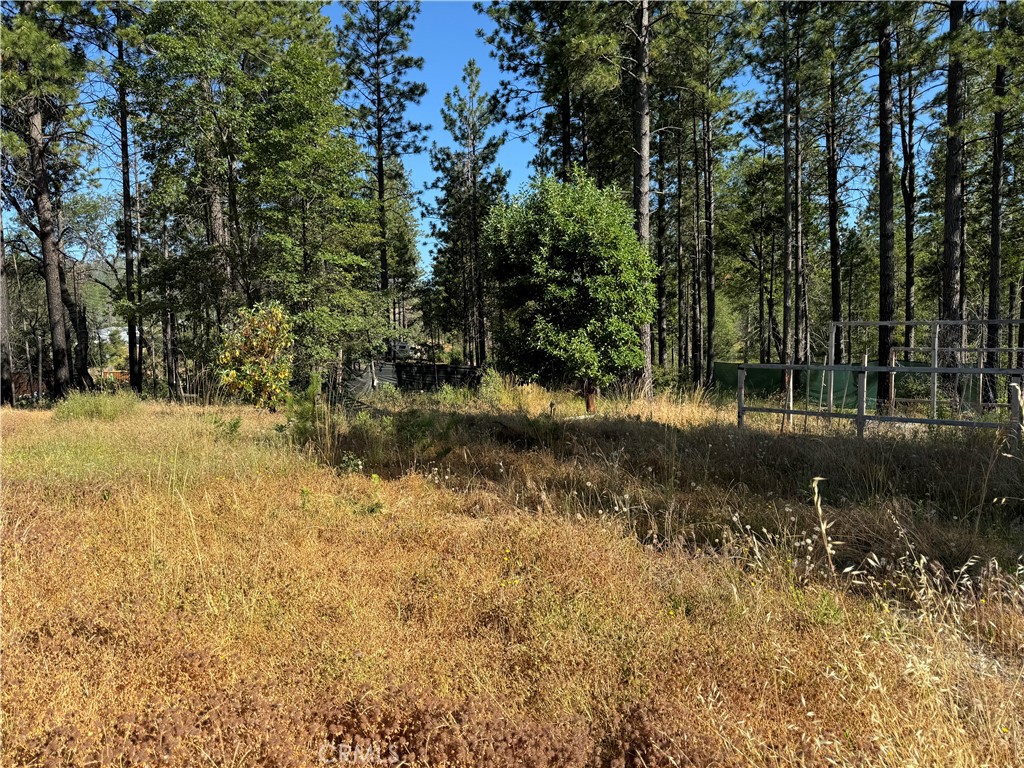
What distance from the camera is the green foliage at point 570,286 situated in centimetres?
1091

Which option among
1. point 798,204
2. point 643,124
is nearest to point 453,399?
point 643,124

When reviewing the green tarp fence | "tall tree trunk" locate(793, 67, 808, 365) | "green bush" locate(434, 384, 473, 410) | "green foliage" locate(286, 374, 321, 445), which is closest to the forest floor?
"green foliage" locate(286, 374, 321, 445)

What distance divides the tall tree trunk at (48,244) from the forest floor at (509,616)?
574 inches

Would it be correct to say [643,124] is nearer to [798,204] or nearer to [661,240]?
[798,204]

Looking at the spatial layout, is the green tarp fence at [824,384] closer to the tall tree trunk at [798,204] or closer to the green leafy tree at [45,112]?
the tall tree trunk at [798,204]

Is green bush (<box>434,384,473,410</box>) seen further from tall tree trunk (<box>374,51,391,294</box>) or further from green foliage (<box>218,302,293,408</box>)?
tall tree trunk (<box>374,51,391,294</box>)

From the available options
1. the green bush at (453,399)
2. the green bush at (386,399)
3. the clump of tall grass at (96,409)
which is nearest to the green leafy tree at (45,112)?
the clump of tall grass at (96,409)

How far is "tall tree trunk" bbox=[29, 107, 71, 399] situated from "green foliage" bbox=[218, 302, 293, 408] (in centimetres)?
1011

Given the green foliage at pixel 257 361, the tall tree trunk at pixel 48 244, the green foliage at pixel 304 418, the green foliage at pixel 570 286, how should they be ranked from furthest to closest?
the tall tree trunk at pixel 48 244
the green foliage at pixel 570 286
the green foliage at pixel 257 361
the green foliage at pixel 304 418

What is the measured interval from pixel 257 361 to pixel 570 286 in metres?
6.30

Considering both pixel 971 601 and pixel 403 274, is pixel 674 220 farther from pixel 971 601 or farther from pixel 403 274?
pixel 971 601

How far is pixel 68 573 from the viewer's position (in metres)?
3.08

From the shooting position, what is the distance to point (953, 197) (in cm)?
1033

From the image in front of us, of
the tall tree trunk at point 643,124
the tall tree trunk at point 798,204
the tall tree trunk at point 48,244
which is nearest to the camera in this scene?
the tall tree trunk at point 643,124
